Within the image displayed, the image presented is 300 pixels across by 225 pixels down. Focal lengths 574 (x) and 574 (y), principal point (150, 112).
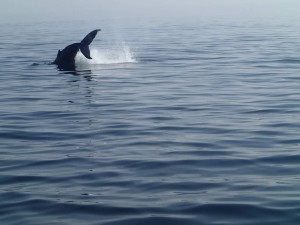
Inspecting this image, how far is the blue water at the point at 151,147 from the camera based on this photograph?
8562mm

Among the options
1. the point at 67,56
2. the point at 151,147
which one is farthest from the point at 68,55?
the point at 151,147

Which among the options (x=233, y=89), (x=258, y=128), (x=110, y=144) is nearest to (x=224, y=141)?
(x=258, y=128)

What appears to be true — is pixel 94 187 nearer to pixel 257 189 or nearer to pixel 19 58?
pixel 257 189

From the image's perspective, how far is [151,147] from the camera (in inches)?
482

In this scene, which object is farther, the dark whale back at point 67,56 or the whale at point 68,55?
the dark whale back at point 67,56

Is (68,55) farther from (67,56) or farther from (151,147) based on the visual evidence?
(151,147)

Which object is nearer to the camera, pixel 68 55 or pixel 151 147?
pixel 151 147

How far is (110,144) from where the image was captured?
1246 centimetres

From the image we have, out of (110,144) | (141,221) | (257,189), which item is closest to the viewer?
(141,221)

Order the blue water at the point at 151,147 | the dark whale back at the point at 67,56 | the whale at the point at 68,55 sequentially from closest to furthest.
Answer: the blue water at the point at 151,147, the whale at the point at 68,55, the dark whale back at the point at 67,56

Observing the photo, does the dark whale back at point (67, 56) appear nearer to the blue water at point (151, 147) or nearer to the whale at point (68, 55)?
the whale at point (68, 55)

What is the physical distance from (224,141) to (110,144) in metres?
2.49

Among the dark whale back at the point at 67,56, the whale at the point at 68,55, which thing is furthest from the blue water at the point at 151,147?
the dark whale back at the point at 67,56

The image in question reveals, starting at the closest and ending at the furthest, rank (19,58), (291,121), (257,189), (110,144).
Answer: (257,189) < (110,144) < (291,121) < (19,58)
